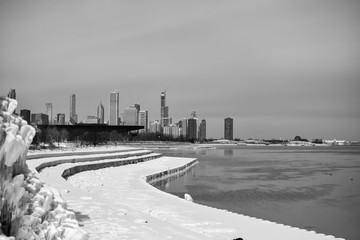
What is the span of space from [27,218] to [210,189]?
60.0 ft

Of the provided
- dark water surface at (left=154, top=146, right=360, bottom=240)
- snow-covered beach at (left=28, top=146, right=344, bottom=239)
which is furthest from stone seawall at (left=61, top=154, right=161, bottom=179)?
snow-covered beach at (left=28, top=146, right=344, bottom=239)

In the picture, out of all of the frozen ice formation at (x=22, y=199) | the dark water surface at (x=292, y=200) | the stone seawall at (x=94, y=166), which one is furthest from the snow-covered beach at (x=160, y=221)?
the stone seawall at (x=94, y=166)

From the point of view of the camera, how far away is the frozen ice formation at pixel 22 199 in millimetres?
5105

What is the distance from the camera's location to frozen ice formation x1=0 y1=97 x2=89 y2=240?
201 inches

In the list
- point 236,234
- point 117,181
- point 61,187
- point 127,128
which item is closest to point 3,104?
point 236,234

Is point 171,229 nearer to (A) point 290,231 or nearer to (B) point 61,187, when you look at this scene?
(A) point 290,231

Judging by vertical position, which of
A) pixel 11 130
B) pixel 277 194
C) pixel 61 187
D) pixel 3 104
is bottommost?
pixel 277 194

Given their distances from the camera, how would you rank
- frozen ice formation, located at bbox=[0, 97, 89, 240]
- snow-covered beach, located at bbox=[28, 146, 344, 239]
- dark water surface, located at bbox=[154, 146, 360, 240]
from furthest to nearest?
dark water surface, located at bbox=[154, 146, 360, 240]
snow-covered beach, located at bbox=[28, 146, 344, 239]
frozen ice formation, located at bbox=[0, 97, 89, 240]

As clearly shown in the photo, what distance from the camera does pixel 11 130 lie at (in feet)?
17.3

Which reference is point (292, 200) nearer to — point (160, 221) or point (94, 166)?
point (160, 221)

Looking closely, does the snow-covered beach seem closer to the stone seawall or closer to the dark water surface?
the dark water surface

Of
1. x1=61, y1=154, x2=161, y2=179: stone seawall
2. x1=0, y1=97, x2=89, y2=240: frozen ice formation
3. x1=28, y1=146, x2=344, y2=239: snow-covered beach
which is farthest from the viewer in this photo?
x1=61, y1=154, x2=161, y2=179: stone seawall

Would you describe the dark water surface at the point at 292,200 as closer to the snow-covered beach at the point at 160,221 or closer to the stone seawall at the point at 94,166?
the snow-covered beach at the point at 160,221

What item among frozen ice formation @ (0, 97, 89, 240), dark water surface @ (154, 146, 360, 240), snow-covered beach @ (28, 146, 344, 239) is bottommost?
dark water surface @ (154, 146, 360, 240)
